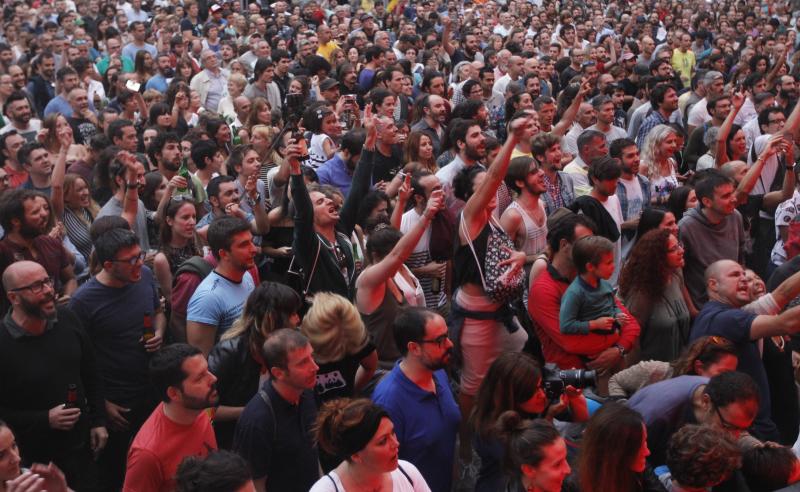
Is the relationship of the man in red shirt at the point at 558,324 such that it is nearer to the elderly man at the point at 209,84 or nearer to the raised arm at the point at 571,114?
the raised arm at the point at 571,114

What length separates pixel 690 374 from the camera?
4.33m

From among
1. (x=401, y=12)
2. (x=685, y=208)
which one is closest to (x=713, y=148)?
(x=685, y=208)

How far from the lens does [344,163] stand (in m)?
7.48

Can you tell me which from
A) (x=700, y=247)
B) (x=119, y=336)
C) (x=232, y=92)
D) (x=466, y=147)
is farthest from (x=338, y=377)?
(x=232, y=92)

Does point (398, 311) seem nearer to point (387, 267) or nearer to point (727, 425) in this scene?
point (387, 267)

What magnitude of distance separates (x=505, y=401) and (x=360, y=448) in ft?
2.69

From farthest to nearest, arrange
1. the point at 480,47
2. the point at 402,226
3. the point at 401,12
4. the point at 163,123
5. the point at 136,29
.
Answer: the point at 401,12, the point at 480,47, the point at 136,29, the point at 163,123, the point at 402,226

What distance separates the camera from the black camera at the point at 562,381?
162 inches

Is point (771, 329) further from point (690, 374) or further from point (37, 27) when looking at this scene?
point (37, 27)

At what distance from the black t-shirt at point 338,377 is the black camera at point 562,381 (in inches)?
37.0

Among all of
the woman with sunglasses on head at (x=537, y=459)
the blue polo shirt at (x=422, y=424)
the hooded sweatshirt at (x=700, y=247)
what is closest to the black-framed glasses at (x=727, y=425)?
the woman with sunglasses on head at (x=537, y=459)

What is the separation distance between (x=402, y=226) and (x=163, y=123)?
12.5ft

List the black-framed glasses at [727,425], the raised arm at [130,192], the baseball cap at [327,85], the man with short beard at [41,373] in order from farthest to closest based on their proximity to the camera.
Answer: the baseball cap at [327,85] < the raised arm at [130,192] < the man with short beard at [41,373] < the black-framed glasses at [727,425]

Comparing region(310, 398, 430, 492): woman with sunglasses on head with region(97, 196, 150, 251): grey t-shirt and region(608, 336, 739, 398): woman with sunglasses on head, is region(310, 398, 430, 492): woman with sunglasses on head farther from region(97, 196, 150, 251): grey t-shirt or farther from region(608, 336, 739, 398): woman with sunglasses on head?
region(97, 196, 150, 251): grey t-shirt
